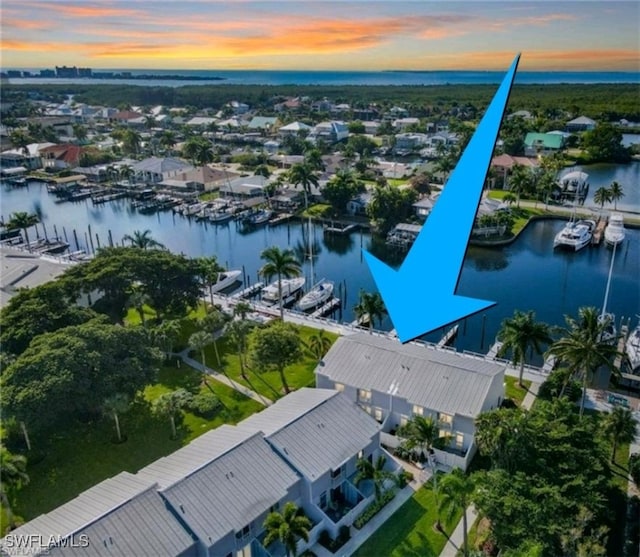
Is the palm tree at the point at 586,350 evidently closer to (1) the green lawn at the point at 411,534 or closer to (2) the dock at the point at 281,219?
(1) the green lawn at the point at 411,534

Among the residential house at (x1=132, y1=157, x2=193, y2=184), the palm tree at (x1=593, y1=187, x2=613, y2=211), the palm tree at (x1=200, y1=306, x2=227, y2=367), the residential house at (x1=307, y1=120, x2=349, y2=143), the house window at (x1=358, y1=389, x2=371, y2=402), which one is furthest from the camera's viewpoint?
the residential house at (x1=307, y1=120, x2=349, y2=143)

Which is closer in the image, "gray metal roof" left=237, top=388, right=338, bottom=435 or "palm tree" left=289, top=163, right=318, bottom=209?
"gray metal roof" left=237, top=388, right=338, bottom=435

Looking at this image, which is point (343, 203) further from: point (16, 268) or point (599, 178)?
point (599, 178)

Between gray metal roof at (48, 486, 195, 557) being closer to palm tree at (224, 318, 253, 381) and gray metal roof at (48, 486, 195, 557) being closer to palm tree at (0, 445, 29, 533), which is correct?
palm tree at (0, 445, 29, 533)

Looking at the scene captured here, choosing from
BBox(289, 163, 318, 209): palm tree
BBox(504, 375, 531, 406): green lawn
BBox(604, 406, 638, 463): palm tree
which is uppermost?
BBox(289, 163, 318, 209): palm tree

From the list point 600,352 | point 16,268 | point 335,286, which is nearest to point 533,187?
point 335,286

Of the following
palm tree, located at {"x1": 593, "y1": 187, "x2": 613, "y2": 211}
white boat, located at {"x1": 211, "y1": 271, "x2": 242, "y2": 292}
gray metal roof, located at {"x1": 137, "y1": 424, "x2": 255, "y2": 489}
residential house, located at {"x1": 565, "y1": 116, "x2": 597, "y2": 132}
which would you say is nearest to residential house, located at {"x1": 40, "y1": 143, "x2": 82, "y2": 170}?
white boat, located at {"x1": 211, "y1": 271, "x2": 242, "y2": 292}

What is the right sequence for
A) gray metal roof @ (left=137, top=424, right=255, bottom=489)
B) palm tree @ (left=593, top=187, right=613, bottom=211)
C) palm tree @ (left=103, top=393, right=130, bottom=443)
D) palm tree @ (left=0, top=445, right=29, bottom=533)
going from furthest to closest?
palm tree @ (left=593, top=187, right=613, bottom=211) < palm tree @ (left=103, top=393, right=130, bottom=443) < gray metal roof @ (left=137, top=424, right=255, bottom=489) < palm tree @ (left=0, top=445, right=29, bottom=533)
